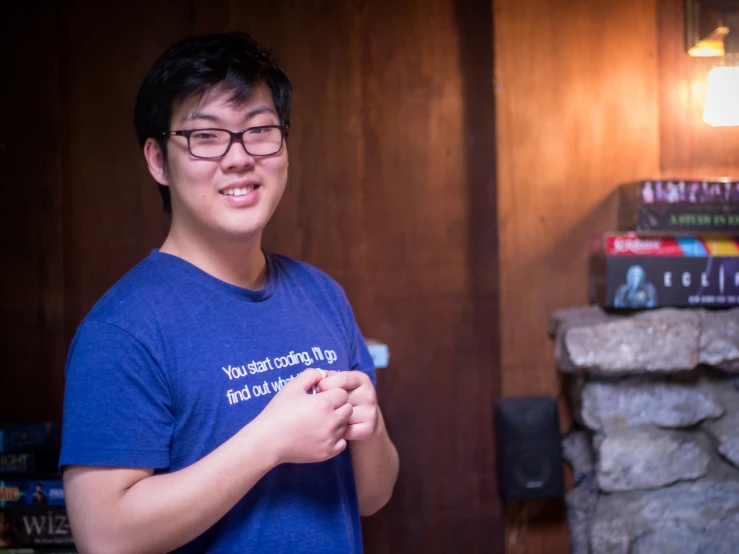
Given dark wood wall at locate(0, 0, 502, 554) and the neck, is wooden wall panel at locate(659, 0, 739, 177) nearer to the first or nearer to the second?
dark wood wall at locate(0, 0, 502, 554)

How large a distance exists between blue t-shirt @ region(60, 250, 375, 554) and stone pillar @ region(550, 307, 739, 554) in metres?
0.89

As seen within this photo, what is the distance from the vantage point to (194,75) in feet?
3.25

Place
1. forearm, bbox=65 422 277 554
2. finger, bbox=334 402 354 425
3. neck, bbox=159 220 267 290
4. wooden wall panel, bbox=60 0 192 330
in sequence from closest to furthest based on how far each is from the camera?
forearm, bbox=65 422 277 554 → finger, bbox=334 402 354 425 → neck, bbox=159 220 267 290 → wooden wall panel, bbox=60 0 192 330

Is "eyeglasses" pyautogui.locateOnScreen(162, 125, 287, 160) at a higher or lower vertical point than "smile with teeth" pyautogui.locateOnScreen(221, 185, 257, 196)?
higher

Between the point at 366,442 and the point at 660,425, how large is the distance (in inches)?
41.1

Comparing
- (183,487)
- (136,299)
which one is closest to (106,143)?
(136,299)

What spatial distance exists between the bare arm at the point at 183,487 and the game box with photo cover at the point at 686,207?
1216 millimetres

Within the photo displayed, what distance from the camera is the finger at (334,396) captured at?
92 centimetres

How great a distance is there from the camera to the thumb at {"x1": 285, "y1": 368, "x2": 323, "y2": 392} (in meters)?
0.91

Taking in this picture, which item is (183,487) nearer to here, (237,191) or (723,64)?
(237,191)

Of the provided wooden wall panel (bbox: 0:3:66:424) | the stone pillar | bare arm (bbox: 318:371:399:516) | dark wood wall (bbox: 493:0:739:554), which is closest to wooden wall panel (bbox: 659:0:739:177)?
dark wood wall (bbox: 493:0:739:554)

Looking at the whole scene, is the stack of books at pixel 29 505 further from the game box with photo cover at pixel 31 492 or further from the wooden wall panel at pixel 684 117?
the wooden wall panel at pixel 684 117

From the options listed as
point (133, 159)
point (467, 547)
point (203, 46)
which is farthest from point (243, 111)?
point (467, 547)

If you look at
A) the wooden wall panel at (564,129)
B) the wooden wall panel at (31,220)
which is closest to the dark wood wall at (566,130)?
the wooden wall panel at (564,129)
